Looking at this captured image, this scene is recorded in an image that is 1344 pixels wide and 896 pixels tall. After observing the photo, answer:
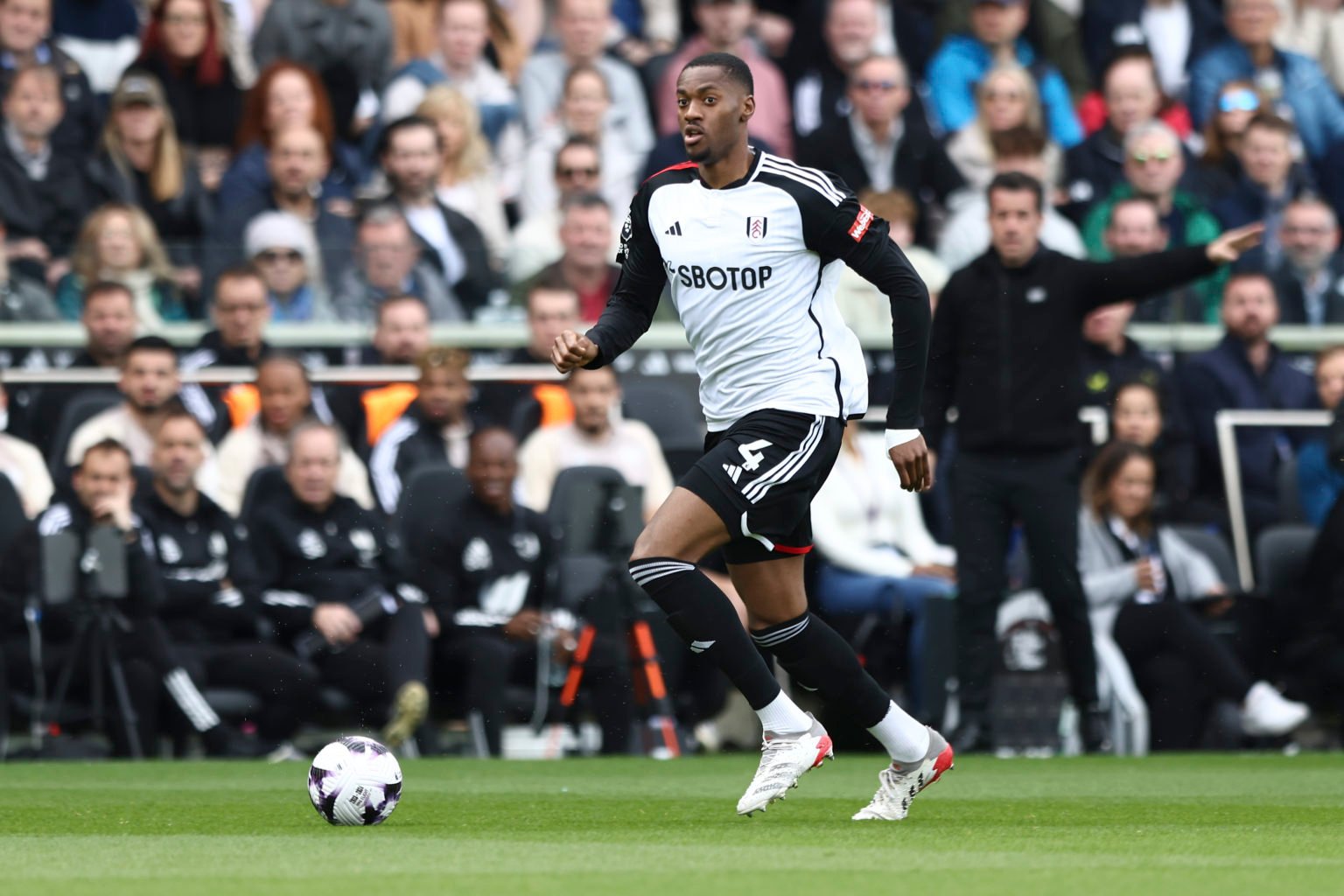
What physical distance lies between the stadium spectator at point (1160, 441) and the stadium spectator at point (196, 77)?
5861mm

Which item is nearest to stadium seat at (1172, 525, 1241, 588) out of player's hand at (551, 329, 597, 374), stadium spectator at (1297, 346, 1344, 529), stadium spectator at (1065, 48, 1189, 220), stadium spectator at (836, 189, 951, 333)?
stadium spectator at (1297, 346, 1344, 529)

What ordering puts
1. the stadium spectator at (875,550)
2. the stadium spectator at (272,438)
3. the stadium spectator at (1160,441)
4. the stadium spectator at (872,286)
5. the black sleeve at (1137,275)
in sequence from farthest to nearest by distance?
the stadium spectator at (872,286), the stadium spectator at (1160,441), the stadium spectator at (272,438), the stadium spectator at (875,550), the black sleeve at (1137,275)

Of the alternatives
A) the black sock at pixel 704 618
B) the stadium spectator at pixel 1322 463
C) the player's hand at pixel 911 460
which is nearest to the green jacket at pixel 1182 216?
the stadium spectator at pixel 1322 463

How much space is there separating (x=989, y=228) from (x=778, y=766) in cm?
799

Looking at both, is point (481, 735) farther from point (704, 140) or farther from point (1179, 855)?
point (1179, 855)

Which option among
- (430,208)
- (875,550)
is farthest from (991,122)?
(875,550)

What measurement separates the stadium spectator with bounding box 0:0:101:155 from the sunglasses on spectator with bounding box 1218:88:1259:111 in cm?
754

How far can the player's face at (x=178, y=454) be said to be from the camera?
496 inches

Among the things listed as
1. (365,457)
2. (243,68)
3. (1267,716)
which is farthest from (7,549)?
(1267,716)

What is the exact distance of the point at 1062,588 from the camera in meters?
12.1

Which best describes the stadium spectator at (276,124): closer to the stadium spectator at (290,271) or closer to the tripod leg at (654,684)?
the stadium spectator at (290,271)

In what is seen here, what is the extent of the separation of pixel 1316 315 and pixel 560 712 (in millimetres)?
5739

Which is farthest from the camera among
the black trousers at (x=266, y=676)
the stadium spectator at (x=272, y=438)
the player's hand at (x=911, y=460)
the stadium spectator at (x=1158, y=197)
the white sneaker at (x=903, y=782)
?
the stadium spectator at (x=1158, y=197)

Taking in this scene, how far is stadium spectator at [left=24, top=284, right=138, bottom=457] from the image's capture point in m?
13.6
